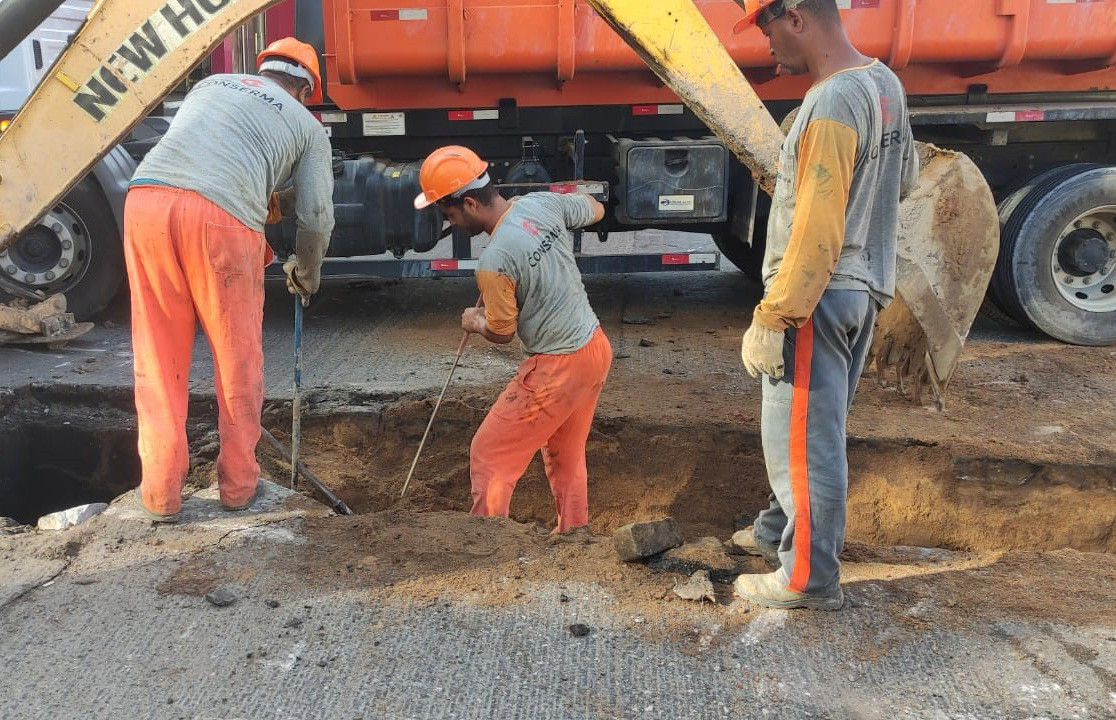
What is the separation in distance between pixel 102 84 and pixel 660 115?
4.10 m

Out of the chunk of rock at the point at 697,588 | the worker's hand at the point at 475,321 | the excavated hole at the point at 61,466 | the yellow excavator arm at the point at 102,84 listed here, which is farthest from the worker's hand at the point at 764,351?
the excavated hole at the point at 61,466

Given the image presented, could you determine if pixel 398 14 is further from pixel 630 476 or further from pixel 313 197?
pixel 630 476

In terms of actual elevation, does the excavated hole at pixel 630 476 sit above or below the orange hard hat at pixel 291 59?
below

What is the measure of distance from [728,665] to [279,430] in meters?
3.41

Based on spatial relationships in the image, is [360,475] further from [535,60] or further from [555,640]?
[535,60]

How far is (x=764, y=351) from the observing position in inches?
123

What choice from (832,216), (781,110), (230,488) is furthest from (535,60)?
(832,216)

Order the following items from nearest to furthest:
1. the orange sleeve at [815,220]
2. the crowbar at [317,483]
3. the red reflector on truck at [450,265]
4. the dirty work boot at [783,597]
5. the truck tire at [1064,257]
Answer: the orange sleeve at [815,220], the dirty work boot at [783,597], the crowbar at [317,483], the truck tire at [1064,257], the red reflector on truck at [450,265]

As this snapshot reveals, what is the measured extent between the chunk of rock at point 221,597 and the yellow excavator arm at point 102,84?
219 centimetres

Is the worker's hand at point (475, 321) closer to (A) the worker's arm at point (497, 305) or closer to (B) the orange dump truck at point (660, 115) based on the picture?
(A) the worker's arm at point (497, 305)

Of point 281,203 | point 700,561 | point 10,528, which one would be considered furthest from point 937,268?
point 10,528

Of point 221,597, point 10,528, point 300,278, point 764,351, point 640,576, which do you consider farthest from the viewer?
point 300,278

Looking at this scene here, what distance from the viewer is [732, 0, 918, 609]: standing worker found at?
2934mm

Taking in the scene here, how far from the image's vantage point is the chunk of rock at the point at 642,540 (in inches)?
145
